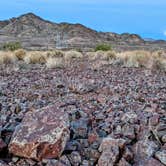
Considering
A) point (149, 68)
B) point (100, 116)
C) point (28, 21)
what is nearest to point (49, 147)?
point (100, 116)

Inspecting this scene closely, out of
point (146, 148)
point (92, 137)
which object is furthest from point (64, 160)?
point (146, 148)

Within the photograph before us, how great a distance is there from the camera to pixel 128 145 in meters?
6.51

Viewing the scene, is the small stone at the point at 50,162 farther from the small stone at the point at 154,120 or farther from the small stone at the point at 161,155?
the small stone at the point at 154,120

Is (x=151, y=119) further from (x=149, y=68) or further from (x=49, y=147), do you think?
(x=149, y=68)

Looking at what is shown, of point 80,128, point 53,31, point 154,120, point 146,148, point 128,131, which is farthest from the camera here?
point 53,31

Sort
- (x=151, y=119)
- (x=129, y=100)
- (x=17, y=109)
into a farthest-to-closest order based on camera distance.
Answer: (x=129, y=100), (x=17, y=109), (x=151, y=119)

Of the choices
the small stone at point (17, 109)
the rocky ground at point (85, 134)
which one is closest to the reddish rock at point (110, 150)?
the rocky ground at point (85, 134)

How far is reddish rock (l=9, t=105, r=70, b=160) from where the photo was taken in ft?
20.2

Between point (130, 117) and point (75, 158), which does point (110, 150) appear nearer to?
point (75, 158)

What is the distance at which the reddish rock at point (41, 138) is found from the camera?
20.2ft

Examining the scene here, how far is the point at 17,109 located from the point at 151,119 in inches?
99.9

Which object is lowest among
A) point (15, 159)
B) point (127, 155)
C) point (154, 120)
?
point (15, 159)

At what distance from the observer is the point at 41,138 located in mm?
6188

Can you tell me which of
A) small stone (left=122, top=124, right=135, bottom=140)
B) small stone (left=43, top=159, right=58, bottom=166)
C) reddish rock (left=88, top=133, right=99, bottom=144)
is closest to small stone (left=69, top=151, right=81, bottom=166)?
small stone (left=43, top=159, right=58, bottom=166)
